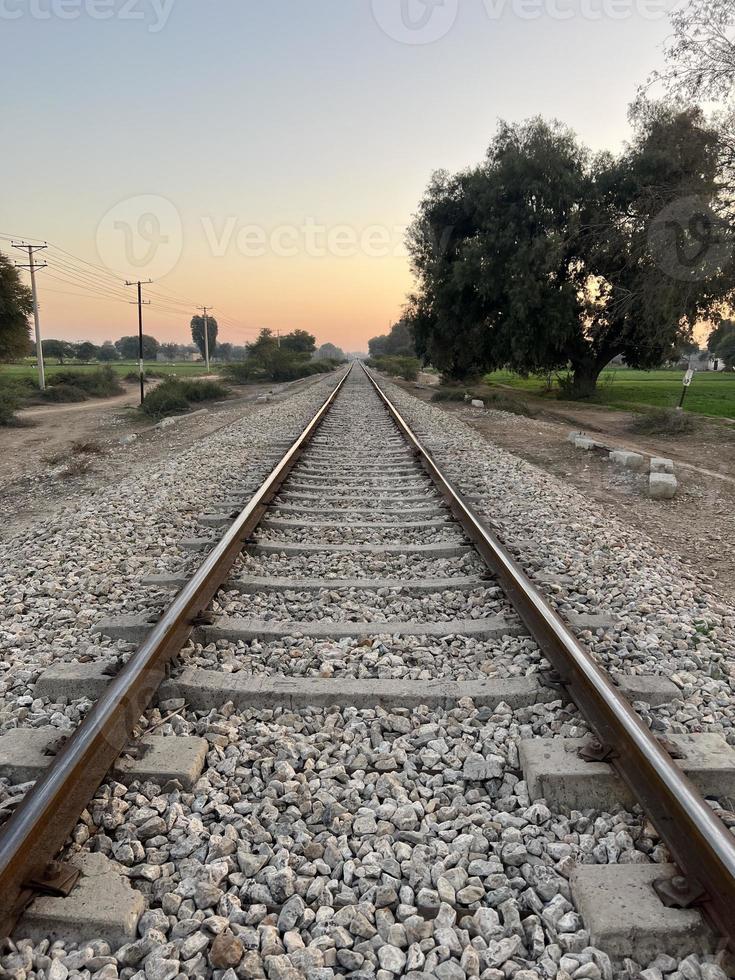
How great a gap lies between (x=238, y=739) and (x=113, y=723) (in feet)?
1.67

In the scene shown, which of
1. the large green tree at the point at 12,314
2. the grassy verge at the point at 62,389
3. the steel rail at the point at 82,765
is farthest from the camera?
the large green tree at the point at 12,314

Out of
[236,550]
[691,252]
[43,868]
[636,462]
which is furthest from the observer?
[691,252]

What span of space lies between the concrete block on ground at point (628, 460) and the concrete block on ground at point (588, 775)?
7665 millimetres

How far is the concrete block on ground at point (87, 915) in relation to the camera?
174 cm

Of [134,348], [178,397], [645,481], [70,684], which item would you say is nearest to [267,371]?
[178,397]

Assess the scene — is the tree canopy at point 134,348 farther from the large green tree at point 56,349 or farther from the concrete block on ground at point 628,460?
the concrete block on ground at point 628,460

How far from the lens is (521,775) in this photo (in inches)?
94.8

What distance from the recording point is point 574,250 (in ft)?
74.9

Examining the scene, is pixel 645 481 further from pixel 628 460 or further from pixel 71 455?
pixel 71 455

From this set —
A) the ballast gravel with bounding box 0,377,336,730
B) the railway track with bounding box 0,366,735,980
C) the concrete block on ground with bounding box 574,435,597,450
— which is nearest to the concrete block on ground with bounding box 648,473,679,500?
the concrete block on ground with bounding box 574,435,597,450

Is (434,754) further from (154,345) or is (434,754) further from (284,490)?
(154,345)

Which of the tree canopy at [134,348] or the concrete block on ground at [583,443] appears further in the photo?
the tree canopy at [134,348]

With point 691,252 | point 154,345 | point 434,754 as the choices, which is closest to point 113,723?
point 434,754

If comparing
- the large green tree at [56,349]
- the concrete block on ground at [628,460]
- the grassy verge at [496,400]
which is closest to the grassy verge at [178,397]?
the grassy verge at [496,400]
